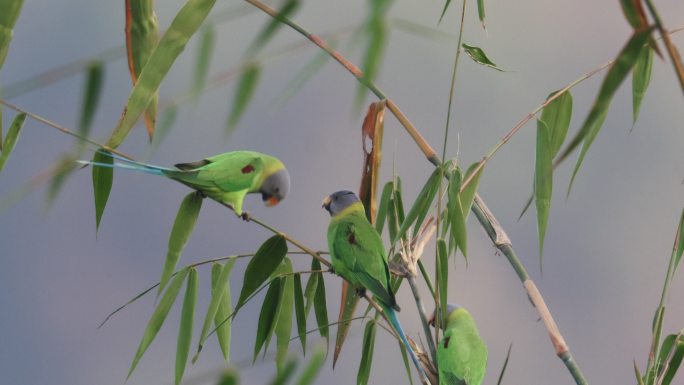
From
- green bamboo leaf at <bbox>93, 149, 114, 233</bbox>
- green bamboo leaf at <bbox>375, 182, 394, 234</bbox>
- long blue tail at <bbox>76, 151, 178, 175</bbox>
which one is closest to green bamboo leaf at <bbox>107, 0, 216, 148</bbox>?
long blue tail at <bbox>76, 151, 178, 175</bbox>

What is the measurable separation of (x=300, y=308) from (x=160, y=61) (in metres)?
0.88

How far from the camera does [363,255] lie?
1948 mm

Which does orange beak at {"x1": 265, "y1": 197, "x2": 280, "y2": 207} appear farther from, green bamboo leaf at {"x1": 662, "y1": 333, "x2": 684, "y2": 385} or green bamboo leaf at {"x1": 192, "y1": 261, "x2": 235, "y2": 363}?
green bamboo leaf at {"x1": 662, "y1": 333, "x2": 684, "y2": 385}

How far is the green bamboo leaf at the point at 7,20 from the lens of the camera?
1.70 m

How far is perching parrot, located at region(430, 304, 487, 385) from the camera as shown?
203 cm

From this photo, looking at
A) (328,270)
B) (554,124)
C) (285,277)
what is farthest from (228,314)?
(554,124)

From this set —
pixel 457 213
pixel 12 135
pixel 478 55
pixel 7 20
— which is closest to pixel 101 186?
pixel 12 135

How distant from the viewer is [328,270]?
83.6 inches

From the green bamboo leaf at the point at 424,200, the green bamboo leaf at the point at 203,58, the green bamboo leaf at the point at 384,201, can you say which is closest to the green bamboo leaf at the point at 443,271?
the green bamboo leaf at the point at 424,200

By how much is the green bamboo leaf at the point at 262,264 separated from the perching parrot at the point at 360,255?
0.14 meters

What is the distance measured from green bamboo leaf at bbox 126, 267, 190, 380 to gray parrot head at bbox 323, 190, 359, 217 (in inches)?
16.9

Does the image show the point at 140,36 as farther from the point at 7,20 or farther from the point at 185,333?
the point at 185,333

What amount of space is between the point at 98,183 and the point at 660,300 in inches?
58.6

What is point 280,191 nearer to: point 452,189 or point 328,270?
point 328,270
